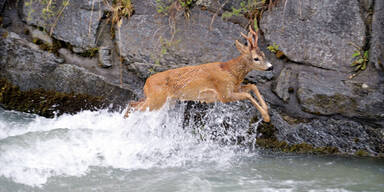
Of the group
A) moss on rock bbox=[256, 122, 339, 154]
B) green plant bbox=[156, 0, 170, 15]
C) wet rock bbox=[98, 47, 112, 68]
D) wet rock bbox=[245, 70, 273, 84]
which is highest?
green plant bbox=[156, 0, 170, 15]

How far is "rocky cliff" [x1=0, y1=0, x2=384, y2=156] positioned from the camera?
209 inches

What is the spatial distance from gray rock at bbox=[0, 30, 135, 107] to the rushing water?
0.37 meters

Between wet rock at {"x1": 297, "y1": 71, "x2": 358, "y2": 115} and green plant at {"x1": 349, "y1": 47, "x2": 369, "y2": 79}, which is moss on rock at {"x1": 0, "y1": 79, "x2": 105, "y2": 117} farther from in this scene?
→ green plant at {"x1": 349, "y1": 47, "x2": 369, "y2": 79}

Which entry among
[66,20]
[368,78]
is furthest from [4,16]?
[368,78]

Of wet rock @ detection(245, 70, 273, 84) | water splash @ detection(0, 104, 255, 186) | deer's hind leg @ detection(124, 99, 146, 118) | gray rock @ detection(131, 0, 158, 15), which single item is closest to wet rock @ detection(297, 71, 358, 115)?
wet rock @ detection(245, 70, 273, 84)

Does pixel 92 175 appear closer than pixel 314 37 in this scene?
Yes

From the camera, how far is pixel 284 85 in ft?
18.4

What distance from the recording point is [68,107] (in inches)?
238

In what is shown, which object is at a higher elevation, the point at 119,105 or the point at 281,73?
the point at 281,73

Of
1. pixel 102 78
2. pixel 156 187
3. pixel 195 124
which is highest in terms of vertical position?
pixel 102 78

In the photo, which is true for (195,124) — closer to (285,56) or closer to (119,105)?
(119,105)

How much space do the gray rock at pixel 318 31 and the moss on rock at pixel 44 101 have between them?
260 cm

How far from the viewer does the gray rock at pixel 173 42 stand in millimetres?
5898

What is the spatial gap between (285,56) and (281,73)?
0.23 meters
